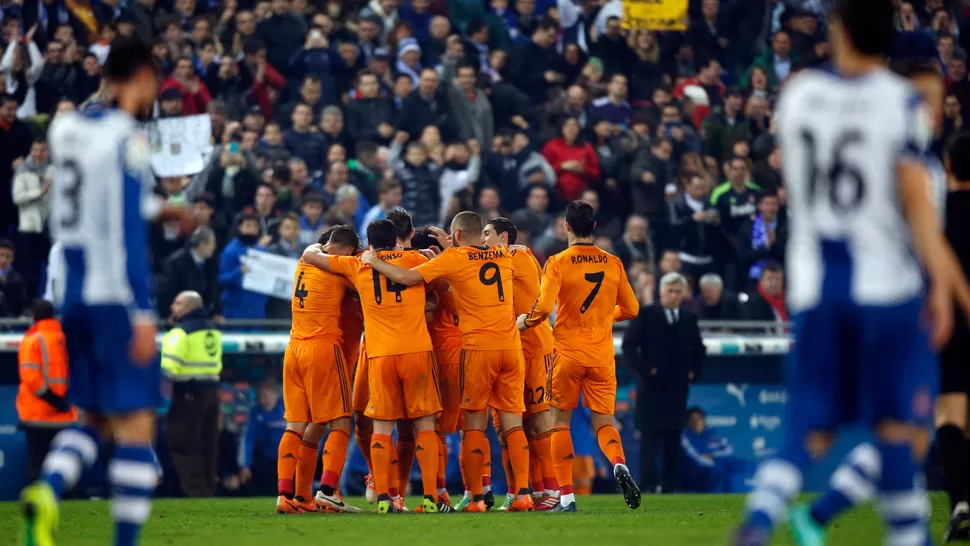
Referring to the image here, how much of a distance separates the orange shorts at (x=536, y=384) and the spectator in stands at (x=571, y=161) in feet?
20.8

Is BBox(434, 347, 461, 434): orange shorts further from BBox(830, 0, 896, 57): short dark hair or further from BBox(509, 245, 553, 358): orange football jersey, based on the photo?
BBox(830, 0, 896, 57): short dark hair

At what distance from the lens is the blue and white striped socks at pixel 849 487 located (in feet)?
22.1

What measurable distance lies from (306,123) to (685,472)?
640cm

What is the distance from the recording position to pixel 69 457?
7051 mm

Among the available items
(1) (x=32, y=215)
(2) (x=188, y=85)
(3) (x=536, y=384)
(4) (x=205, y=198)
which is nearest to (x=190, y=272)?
(4) (x=205, y=198)

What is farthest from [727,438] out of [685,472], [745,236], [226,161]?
[226,161]

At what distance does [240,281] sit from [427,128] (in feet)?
11.8

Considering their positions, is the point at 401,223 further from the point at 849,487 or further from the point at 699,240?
the point at 699,240

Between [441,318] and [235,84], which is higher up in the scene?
[235,84]

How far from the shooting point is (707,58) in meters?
22.2

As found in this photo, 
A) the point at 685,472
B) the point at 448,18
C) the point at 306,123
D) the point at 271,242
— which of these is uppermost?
the point at 448,18

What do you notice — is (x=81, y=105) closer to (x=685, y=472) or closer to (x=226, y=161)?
(x=226, y=161)

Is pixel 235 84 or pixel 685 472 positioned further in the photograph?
pixel 235 84

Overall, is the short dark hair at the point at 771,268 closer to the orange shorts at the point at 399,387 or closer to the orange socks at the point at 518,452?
the orange socks at the point at 518,452
